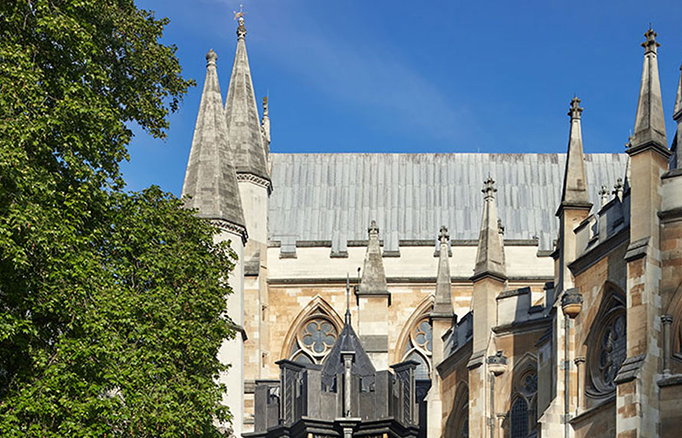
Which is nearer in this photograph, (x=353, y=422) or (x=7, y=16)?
(x=7, y=16)

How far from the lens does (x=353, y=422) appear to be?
30.6m

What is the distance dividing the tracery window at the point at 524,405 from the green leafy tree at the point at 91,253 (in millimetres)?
9945

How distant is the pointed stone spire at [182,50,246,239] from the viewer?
3269cm

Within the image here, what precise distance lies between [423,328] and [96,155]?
2356 cm

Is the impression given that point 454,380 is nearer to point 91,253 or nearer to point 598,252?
point 598,252

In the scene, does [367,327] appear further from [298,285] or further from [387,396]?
[387,396]

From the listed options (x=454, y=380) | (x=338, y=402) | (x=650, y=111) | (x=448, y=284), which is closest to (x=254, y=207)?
(x=448, y=284)

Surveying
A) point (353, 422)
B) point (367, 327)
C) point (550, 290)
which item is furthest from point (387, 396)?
point (367, 327)

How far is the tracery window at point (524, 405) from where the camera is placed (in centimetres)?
3191

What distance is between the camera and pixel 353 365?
1270 inches

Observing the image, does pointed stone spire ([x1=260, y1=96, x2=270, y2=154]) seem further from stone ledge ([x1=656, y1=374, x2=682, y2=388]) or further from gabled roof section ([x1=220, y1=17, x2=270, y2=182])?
stone ledge ([x1=656, y1=374, x2=682, y2=388])

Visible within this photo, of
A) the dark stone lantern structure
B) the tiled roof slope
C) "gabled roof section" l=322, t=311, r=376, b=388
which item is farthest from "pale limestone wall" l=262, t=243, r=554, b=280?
the dark stone lantern structure

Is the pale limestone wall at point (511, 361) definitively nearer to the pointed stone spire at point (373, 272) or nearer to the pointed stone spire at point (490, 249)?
the pointed stone spire at point (490, 249)

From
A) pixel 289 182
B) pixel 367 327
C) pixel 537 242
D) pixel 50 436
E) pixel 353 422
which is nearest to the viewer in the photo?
pixel 50 436
